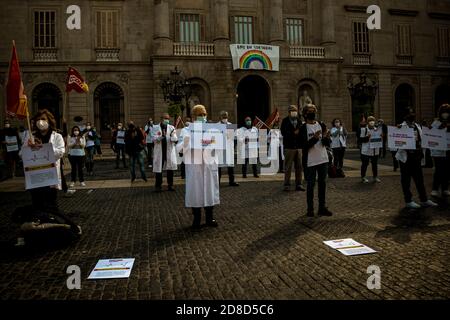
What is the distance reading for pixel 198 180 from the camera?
6586 millimetres

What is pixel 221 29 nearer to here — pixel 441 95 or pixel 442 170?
pixel 442 170

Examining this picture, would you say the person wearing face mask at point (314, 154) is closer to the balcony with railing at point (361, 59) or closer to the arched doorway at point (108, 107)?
the arched doorway at point (108, 107)

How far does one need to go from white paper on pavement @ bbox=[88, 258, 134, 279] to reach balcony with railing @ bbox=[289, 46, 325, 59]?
25.6 m

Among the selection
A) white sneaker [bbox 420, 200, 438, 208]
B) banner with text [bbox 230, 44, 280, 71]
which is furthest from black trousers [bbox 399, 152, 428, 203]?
banner with text [bbox 230, 44, 280, 71]

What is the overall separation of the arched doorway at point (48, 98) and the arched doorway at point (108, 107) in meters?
2.82

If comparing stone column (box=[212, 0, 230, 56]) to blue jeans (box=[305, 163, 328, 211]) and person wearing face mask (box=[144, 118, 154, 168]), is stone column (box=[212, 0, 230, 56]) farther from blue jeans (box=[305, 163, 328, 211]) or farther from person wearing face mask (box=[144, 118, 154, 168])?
blue jeans (box=[305, 163, 328, 211])

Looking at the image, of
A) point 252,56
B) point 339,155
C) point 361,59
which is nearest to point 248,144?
point 339,155

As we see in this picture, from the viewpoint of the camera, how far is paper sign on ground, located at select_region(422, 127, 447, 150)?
8609 mm

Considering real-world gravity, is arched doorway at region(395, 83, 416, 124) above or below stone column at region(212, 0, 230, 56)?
below

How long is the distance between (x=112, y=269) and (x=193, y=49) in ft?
78.4

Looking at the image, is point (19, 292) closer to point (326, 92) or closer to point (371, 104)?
point (326, 92)
